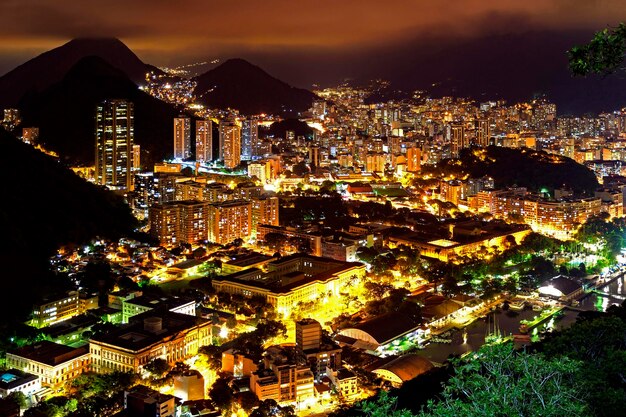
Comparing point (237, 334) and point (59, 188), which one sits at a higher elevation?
point (59, 188)

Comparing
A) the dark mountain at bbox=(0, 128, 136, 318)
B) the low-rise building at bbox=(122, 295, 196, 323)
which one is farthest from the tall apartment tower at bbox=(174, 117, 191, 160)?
the low-rise building at bbox=(122, 295, 196, 323)

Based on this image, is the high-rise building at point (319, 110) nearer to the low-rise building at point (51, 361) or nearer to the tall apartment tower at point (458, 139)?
the tall apartment tower at point (458, 139)

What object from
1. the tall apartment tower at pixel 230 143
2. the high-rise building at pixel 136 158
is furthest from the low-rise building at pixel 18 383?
the tall apartment tower at pixel 230 143

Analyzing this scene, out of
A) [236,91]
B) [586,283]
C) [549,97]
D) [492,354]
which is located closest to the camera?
[492,354]

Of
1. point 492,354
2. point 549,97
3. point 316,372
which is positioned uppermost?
point 549,97

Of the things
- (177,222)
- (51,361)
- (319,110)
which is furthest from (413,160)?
(51,361)

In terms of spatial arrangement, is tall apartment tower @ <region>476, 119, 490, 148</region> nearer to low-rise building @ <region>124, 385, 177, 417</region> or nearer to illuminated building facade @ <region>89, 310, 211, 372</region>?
illuminated building facade @ <region>89, 310, 211, 372</region>

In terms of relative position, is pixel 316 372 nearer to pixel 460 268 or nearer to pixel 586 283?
pixel 460 268

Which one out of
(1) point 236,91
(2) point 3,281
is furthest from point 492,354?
(1) point 236,91
